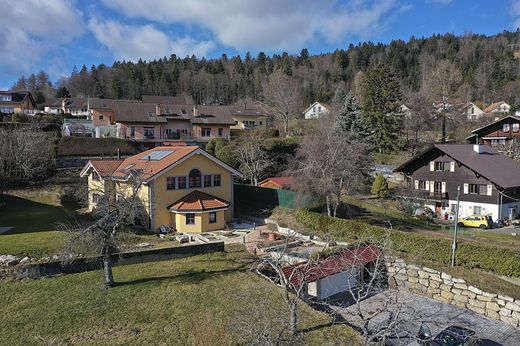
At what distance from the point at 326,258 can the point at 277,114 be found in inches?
2121

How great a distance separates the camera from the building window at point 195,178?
102 feet

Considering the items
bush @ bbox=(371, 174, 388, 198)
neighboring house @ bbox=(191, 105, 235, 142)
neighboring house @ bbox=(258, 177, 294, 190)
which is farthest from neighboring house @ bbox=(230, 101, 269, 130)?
bush @ bbox=(371, 174, 388, 198)

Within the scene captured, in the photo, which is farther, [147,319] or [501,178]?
[501,178]

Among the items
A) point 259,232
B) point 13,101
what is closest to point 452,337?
point 259,232

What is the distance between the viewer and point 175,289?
18344 mm

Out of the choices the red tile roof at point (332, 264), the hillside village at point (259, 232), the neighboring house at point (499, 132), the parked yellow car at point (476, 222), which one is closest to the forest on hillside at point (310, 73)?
the neighboring house at point (499, 132)

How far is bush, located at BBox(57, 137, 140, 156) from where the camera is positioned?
145 ft

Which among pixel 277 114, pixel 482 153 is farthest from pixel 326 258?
pixel 277 114

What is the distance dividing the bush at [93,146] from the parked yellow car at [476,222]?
121ft

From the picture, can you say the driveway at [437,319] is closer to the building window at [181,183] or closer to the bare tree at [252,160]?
the building window at [181,183]

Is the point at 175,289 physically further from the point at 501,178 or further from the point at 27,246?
the point at 501,178

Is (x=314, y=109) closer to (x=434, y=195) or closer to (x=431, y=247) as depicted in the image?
(x=434, y=195)

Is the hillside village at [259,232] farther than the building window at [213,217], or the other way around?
the building window at [213,217]

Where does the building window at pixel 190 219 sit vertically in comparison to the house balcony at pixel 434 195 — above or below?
below
